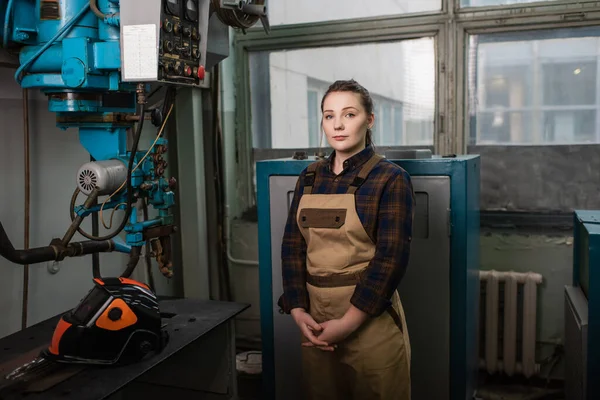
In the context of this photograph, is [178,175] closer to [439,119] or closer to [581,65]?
[439,119]

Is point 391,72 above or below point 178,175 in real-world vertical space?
above

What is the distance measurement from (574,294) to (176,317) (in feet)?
4.32

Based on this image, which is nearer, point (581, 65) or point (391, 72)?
point (581, 65)

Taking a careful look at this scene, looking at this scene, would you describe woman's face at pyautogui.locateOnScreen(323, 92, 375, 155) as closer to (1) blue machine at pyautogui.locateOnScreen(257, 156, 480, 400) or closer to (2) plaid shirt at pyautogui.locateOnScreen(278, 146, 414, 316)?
(2) plaid shirt at pyautogui.locateOnScreen(278, 146, 414, 316)

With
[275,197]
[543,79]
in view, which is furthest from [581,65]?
[275,197]

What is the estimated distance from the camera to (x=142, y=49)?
4.84 feet

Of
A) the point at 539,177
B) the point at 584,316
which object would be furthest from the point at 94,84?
the point at 539,177

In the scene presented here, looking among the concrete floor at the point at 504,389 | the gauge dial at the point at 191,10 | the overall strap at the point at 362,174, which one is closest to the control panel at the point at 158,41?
the gauge dial at the point at 191,10

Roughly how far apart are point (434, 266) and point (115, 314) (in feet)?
3.43

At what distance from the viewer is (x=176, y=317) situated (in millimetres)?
1808

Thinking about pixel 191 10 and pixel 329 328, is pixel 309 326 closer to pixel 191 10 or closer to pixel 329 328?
pixel 329 328

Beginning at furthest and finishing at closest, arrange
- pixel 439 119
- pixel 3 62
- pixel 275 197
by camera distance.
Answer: pixel 439 119 → pixel 275 197 → pixel 3 62

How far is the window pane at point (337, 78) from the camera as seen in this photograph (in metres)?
2.74

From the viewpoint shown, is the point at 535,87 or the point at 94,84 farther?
the point at 535,87
